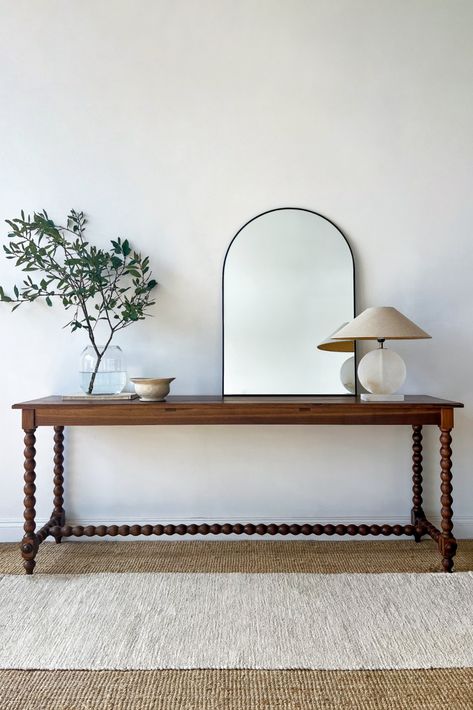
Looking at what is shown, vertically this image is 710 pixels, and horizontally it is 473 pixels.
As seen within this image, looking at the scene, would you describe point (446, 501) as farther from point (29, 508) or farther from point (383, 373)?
point (29, 508)

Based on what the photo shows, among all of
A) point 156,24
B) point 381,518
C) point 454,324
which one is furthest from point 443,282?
point 156,24

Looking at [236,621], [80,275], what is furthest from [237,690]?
[80,275]

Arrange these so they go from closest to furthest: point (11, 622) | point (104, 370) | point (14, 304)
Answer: point (11, 622) → point (104, 370) → point (14, 304)

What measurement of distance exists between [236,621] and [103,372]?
1.22 m

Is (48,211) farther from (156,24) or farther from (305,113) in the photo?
(305,113)

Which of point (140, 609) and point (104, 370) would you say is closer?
point (140, 609)

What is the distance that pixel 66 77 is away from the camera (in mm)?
2688

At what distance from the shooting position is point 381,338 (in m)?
2.28

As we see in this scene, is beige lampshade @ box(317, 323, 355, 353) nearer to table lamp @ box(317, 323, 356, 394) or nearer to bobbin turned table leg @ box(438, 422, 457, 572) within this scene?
table lamp @ box(317, 323, 356, 394)

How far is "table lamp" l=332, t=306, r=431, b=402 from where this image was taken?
88.7 inches

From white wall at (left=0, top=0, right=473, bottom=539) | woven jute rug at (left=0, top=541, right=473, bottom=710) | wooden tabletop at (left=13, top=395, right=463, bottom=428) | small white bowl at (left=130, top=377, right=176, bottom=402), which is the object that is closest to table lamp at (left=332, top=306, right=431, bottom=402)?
wooden tabletop at (left=13, top=395, right=463, bottom=428)

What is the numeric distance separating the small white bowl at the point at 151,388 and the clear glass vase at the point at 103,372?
20 centimetres

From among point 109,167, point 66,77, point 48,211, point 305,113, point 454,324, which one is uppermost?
point 66,77

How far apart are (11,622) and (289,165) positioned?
2.30 metres
